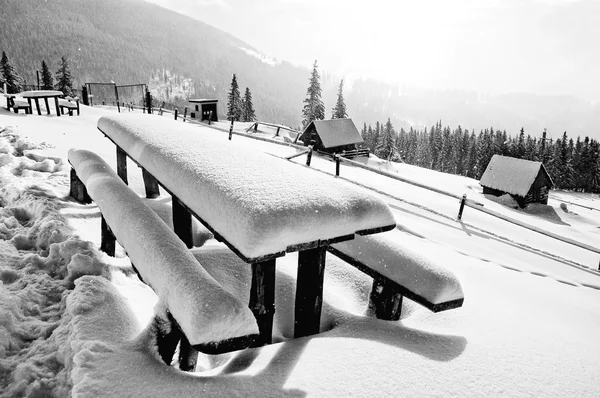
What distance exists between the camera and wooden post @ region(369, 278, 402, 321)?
3336 mm

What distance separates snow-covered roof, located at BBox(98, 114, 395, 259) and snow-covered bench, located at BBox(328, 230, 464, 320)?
0.72m

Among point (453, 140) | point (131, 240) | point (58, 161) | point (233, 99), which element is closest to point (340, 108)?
point (233, 99)

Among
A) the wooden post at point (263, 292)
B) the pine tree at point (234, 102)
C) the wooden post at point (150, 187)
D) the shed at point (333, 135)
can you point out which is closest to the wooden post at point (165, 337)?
the wooden post at point (263, 292)

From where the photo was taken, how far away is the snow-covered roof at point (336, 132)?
36219 millimetres

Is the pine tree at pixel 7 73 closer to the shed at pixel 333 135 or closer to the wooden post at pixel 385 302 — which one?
the shed at pixel 333 135

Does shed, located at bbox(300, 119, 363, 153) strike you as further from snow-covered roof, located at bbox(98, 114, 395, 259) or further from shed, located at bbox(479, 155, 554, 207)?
snow-covered roof, located at bbox(98, 114, 395, 259)

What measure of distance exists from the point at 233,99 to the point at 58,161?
1797 inches

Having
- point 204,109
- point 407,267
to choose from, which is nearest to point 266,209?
point 407,267

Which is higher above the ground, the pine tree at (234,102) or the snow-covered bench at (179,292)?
the pine tree at (234,102)

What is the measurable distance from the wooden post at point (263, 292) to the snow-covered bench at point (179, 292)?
1.18ft

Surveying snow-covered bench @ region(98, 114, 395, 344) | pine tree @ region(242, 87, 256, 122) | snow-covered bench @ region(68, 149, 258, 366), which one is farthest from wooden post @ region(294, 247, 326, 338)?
pine tree @ region(242, 87, 256, 122)

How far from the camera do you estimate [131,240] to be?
2.91 m

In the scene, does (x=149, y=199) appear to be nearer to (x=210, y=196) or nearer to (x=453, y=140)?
(x=210, y=196)

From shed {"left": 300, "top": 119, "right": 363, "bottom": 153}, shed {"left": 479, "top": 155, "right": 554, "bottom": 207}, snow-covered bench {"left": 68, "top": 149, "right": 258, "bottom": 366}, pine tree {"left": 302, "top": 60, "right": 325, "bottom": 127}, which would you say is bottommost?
shed {"left": 479, "top": 155, "right": 554, "bottom": 207}
